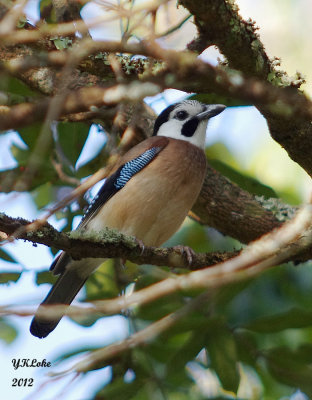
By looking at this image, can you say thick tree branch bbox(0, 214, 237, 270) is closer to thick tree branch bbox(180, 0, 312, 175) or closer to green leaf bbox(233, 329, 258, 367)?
green leaf bbox(233, 329, 258, 367)

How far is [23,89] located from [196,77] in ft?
11.2

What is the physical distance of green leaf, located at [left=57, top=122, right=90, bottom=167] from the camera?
5.82 meters

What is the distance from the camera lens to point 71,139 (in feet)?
19.2

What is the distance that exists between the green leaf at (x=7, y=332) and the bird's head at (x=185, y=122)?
2254mm

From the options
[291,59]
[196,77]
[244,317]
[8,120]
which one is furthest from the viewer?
[291,59]

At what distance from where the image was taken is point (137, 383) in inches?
167

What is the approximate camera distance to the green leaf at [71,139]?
229 inches

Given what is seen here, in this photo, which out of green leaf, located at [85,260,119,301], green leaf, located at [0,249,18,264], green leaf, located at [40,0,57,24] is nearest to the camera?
green leaf, located at [0,249,18,264]

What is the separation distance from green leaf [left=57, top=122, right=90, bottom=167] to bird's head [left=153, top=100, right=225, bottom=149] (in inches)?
33.0

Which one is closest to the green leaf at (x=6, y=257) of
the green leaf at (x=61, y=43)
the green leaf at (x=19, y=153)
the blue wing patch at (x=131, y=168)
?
the green leaf at (x=19, y=153)

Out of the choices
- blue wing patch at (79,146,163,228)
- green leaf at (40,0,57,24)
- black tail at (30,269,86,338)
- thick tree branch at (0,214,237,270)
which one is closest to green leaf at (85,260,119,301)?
black tail at (30,269,86,338)

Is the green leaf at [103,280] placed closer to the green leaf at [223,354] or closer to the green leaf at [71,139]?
the green leaf at [71,139]

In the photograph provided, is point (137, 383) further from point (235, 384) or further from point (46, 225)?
point (46, 225)

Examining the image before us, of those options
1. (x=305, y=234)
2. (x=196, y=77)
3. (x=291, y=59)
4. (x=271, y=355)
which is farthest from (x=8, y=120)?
(x=291, y=59)
